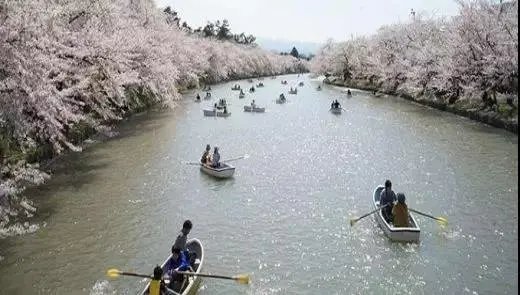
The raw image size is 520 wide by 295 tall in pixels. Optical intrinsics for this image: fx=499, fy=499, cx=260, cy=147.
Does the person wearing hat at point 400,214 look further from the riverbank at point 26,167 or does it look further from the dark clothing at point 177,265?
the riverbank at point 26,167

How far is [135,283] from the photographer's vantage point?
45.8ft

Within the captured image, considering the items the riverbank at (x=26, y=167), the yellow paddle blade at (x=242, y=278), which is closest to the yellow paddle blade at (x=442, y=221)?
the yellow paddle blade at (x=242, y=278)

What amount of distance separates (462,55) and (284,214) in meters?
28.3

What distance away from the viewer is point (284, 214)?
65.0 feet

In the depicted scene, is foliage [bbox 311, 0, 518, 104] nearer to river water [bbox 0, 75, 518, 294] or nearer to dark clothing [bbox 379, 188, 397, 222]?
river water [bbox 0, 75, 518, 294]

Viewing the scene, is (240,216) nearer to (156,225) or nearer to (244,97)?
(156,225)

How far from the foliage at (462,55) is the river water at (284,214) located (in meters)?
4.58

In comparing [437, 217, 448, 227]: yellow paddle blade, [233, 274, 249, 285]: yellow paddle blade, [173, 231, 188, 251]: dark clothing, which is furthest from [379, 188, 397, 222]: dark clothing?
[173, 231, 188, 251]: dark clothing

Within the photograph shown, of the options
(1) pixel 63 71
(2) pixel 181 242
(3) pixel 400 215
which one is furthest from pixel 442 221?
(1) pixel 63 71

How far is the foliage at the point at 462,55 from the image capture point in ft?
118

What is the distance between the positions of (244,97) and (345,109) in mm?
18258

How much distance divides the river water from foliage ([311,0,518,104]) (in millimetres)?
4577

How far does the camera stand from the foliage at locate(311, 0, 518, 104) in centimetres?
3585

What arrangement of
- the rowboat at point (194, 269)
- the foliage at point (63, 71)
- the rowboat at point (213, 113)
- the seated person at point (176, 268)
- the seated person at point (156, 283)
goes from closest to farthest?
the seated person at point (156, 283)
the rowboat at point (194, 269)
the seated person at point (176, 268)
the foliage at point (63, 71)
the rowboat at point (213, 113)
